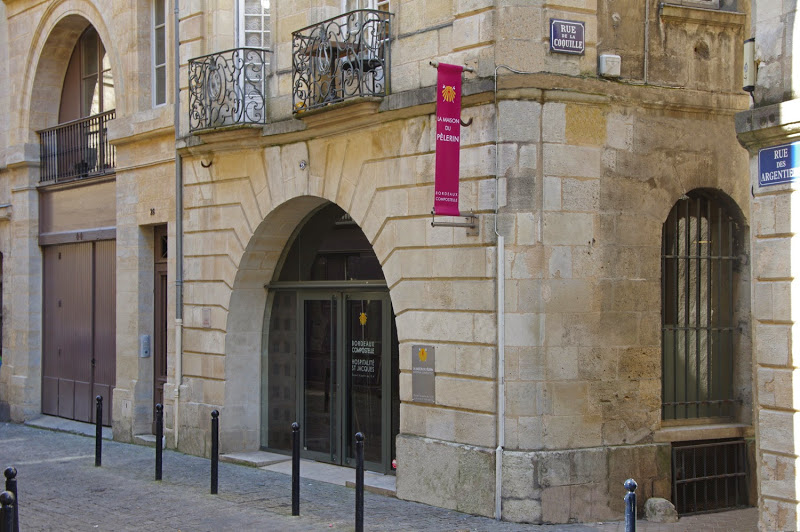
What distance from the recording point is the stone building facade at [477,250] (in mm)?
10141

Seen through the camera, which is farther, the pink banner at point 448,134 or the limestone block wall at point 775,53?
the pink banner at point 448,134

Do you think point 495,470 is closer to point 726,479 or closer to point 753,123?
point 726,479

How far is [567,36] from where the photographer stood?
1027 cm

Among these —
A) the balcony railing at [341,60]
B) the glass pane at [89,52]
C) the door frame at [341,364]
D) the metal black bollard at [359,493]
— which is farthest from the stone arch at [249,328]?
the glass pane at [89,52]

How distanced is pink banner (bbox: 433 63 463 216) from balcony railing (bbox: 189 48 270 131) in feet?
12.3

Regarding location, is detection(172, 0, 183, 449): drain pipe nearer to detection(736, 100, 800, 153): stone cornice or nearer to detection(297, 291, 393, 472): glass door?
detection(297, 291, 393, 472): glass door

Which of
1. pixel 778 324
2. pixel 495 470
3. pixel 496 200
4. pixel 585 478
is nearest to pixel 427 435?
pixel 495 470

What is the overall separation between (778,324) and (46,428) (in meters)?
13.8

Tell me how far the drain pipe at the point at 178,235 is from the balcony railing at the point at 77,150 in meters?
2.69

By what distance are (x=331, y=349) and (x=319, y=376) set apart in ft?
1.63

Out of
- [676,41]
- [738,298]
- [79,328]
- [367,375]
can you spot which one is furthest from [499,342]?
[79,328]

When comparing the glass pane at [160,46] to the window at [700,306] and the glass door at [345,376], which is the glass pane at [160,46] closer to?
the glass door at [345,376]

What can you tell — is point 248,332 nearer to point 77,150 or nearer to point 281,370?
point 281,370

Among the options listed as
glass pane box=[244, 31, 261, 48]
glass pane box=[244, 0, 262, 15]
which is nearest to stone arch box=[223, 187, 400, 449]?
glass pane box=[244, 31, 261, 48]
